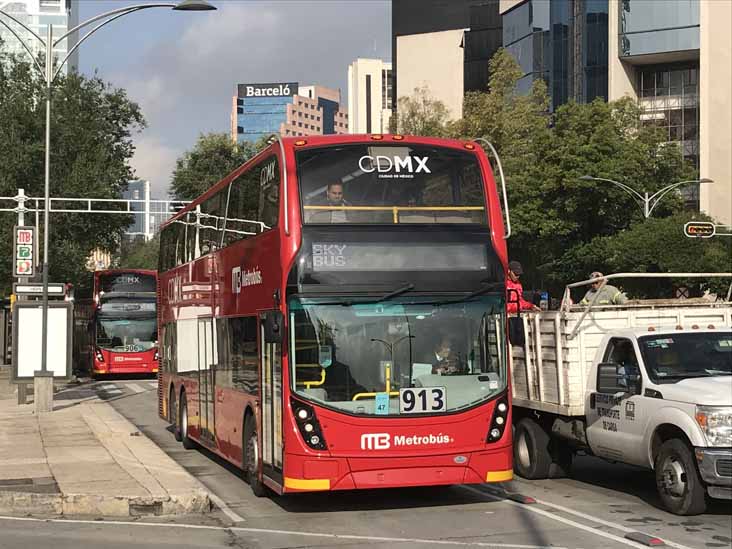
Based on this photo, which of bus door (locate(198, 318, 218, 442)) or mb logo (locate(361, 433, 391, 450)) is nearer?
mb logo (locate(361, 433, 391, 450))

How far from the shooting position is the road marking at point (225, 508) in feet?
37.8

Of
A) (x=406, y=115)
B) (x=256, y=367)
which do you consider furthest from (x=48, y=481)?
(x=406, y=115)

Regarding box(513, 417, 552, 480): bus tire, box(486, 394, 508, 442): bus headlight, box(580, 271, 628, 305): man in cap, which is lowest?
box(513, 417, 552, 480): bus tire

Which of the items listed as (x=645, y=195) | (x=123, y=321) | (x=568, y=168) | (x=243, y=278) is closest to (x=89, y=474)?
(x=243, y=278)

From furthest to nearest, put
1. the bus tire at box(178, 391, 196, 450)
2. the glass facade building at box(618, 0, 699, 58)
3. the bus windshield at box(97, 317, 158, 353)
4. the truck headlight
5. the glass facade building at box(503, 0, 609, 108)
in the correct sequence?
the glass facade building at box(503, 0, 609, 108)
the glass facade building at box(618, 0, 699, 58)
the bus windshield at box(97, 317, 158, 353)
the bus tire at box(178, 391, 196, 450)
the truck headlight

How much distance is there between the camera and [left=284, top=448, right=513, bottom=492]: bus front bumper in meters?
11.2

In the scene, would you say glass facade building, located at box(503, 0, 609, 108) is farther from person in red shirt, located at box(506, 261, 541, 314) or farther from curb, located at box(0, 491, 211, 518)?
curb, located at box(0, 491, 211, 518)

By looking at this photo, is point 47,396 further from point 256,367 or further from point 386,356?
point 386,356

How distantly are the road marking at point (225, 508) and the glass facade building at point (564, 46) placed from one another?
64.0 metres

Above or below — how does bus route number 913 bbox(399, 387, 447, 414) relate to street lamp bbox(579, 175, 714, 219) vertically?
below

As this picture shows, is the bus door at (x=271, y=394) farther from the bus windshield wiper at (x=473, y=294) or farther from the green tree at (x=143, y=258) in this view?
the green tree at (x=143, y=258)

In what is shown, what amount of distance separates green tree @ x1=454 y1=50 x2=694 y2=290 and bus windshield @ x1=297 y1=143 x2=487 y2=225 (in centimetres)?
4059

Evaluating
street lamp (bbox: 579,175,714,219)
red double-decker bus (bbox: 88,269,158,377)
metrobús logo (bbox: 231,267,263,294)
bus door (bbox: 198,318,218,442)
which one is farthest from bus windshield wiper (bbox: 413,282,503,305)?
street lamp (bbox: 579,175,714,219)

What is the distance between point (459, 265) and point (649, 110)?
66.6 m
